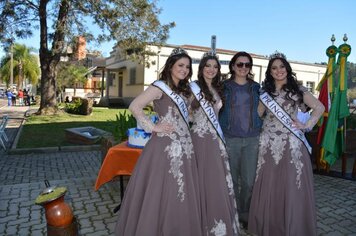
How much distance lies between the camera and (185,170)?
107 inches

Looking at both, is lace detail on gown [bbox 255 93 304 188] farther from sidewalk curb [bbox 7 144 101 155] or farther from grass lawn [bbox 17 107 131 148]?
sidewalk curb [bbox 7 144 101 155]

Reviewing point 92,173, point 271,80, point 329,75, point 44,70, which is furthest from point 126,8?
point 271,80

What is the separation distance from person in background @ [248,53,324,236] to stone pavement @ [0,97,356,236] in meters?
0.76

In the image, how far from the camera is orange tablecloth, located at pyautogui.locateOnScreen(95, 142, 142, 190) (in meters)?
3.61

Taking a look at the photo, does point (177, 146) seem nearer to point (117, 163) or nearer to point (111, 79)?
point (117, 163)

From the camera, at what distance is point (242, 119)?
3242 mm

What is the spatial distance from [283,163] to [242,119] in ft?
1.89

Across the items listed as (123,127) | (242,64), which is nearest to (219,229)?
(242,64)

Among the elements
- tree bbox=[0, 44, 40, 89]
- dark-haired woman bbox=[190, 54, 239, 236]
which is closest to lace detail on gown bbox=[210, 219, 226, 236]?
dark-haired woman bbox=[190, 54, 239, 236]

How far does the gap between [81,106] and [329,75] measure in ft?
45.0

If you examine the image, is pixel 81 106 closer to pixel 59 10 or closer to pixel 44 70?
pixel 44 70

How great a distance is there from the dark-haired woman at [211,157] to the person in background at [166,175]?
0.11 metres

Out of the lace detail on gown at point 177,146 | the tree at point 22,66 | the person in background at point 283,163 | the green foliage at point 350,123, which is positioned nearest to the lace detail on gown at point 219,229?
the lace detail on gown at point 177,146

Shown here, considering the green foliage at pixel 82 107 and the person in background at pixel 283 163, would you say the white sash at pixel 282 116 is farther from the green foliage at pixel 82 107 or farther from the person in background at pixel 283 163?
the green foliage at pixel 82 107
